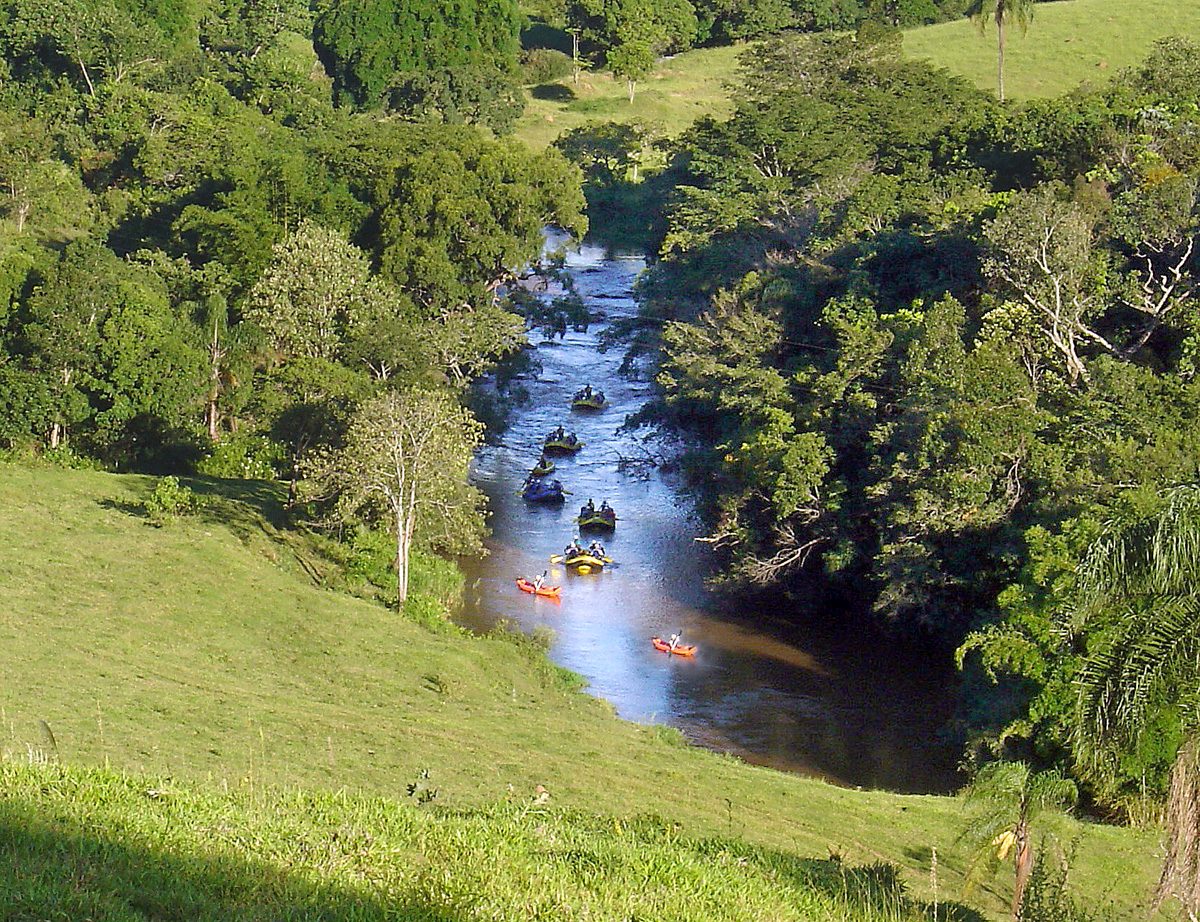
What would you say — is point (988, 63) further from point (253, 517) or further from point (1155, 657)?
point (1155, 657)

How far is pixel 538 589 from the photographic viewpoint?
3753 centimetres

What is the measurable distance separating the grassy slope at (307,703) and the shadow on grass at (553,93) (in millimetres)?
53383

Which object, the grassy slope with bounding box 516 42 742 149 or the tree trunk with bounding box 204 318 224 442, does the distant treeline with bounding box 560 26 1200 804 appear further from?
the grassy slope with bounding box 516 42 742 149

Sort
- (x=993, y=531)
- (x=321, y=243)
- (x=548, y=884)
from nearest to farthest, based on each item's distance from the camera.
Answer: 1. (x=548, y=884)
2. (x=993, y=531)
3. (x=321, y=243)

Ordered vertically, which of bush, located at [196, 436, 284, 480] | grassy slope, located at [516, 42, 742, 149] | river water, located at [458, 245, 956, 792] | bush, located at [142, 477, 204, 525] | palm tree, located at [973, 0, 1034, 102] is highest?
palm tree, located at [973, 0, 1034, 102]

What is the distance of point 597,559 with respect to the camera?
39.1 m

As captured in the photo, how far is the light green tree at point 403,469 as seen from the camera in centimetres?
3316

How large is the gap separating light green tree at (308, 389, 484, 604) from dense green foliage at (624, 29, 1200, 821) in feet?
23.5

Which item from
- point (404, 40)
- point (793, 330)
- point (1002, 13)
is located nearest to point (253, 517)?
point (793, 330)

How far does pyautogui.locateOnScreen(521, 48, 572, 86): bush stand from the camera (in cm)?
8888

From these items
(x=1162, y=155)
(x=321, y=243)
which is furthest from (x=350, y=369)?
(x=1162, y=155)

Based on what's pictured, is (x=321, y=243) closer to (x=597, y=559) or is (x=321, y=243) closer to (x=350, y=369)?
(x=350, y=369)

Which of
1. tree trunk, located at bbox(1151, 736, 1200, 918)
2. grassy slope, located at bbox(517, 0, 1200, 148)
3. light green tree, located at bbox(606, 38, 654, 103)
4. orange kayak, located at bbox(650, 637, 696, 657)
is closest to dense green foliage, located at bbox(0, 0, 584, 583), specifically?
orange kayak, located at bbox(650, 637, 696, 657)

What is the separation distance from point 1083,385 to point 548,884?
28.0 m
